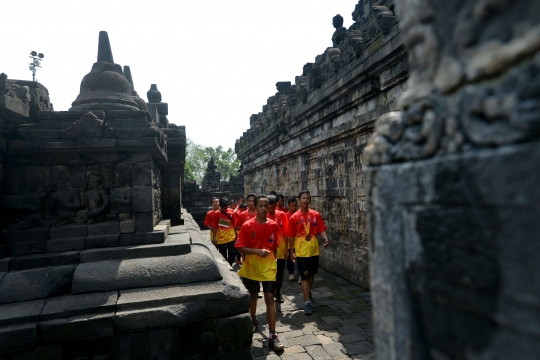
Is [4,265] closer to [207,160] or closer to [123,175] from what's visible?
[123,175]

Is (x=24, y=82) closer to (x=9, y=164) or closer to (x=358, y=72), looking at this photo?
(x=9, y=164)

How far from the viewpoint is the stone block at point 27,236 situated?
4043 millimetres

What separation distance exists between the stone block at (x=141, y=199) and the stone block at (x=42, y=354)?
1667mm

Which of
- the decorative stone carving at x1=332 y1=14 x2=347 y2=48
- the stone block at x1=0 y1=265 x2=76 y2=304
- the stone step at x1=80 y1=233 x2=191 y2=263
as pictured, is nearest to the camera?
the stone block at x1=0 y1=265 x2=76 y2=304

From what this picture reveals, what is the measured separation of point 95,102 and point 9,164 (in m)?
1.39

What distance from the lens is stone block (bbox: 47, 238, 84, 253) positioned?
409 centimetres

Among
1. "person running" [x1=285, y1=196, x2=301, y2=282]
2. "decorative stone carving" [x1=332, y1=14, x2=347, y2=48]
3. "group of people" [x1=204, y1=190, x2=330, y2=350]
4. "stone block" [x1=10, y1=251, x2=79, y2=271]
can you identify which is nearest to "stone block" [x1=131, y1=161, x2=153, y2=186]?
"stone block" [x1=10, y1=251, x2=79, y2=271]

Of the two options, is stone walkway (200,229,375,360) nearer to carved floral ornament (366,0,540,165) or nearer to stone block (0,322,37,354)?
stone block (0,322,37,354)

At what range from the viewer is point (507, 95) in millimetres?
732

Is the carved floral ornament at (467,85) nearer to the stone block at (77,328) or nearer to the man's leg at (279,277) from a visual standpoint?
the stone block at (77,328)

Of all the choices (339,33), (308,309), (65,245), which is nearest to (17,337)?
(65,245)

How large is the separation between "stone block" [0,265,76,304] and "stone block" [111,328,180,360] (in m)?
0.87

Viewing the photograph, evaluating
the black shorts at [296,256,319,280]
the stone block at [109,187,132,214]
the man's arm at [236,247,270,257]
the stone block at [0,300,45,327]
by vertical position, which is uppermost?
the stone block at [109,187,132,214]

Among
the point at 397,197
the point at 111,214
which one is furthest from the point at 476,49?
the point at 111,214
